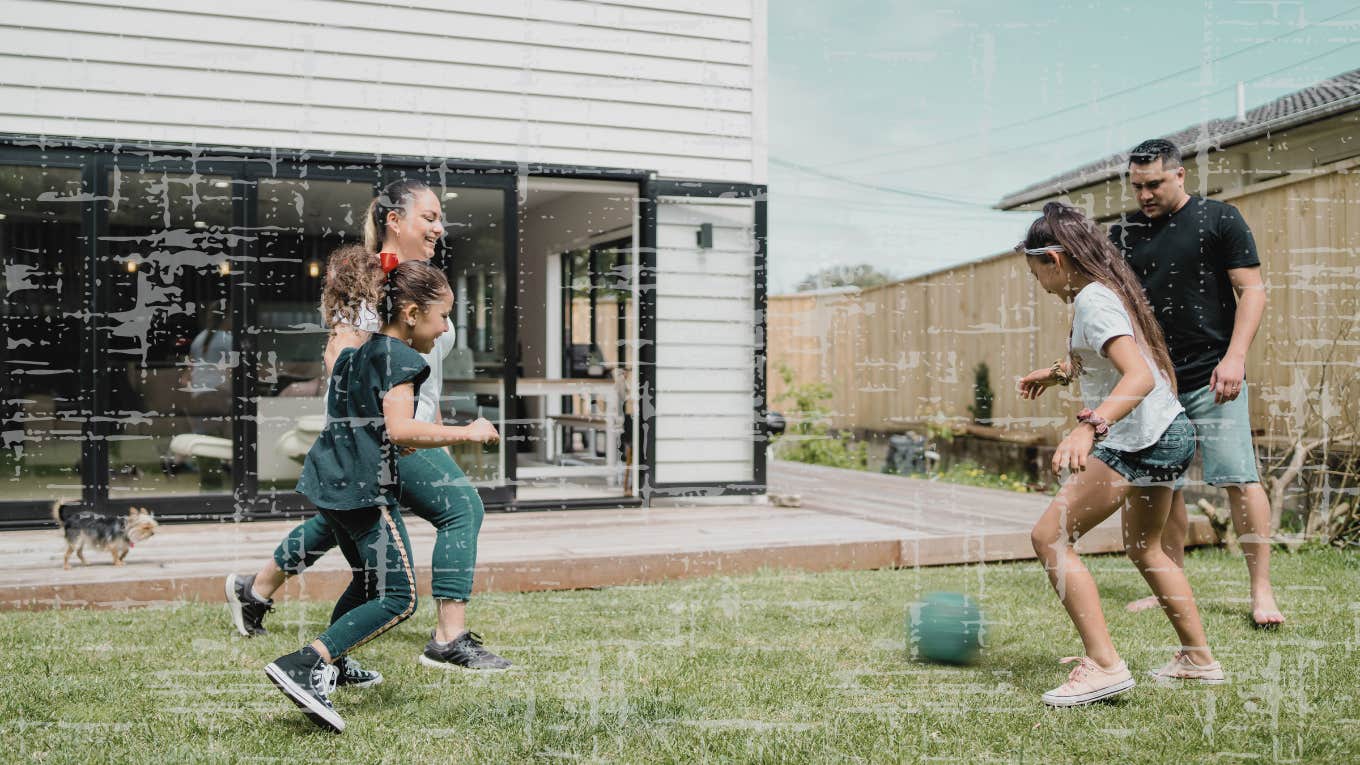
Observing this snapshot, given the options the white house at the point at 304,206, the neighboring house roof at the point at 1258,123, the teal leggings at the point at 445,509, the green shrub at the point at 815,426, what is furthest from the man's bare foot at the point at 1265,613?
the green shrub at the point at 815,426

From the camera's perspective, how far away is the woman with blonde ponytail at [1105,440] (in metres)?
2.69

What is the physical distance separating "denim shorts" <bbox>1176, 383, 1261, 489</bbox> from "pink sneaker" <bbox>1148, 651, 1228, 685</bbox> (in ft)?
3.37

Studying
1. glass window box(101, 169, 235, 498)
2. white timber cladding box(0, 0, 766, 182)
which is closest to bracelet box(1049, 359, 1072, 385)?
white timber cladding box(0, 0, 766, 182)

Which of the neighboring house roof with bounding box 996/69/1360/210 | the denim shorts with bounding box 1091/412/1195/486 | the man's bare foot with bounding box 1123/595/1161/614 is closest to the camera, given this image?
the denim shorts with bounding box 1091/412/1195/486

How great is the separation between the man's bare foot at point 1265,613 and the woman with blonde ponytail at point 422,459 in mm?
2604

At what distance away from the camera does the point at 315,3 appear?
6.50 m

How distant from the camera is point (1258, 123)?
24.2ft

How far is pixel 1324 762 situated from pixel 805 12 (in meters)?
3.39

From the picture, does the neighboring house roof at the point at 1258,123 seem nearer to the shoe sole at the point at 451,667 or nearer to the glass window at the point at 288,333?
the glass window at the point at 288,333

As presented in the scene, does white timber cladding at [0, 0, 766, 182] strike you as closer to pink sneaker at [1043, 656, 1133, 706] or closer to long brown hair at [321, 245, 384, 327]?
long brown hair at [321, 245, 384, 327]

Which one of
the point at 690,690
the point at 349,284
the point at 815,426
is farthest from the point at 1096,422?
the point at 815,426

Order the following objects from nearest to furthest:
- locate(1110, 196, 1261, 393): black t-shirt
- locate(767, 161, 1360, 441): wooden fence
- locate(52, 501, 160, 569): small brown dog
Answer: locate(1110, 196, 1261, 393): black t-shirt → locate(52, 501, 160, 569): small brown dog → locate(767, 161, 1360, 441): wooden fence

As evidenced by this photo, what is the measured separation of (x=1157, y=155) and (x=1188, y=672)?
177 cm

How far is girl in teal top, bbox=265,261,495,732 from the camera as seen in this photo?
103 inches
